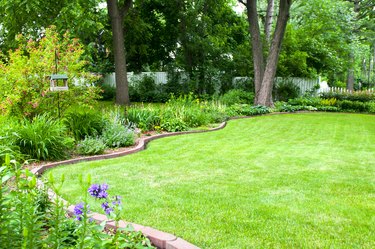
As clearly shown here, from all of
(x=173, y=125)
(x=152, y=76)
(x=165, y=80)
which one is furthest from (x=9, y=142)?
(x=165, y=80)

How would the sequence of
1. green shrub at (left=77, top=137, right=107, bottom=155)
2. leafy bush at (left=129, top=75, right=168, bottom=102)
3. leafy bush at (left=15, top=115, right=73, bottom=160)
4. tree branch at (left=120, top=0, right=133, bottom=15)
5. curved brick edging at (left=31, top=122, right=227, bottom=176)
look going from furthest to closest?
leafy bush at (left=129, top=75, right=168, bottom=102)
tree branch at (left=120, top=0, right=133, bottom=15)
green shrub at (left=77, top=137, right=107, bottom=155)
leafy bush at (left=15, top=115, right=73, bottom=160)
curved brick edging at (left=31, top=122, right=227, bottom=176)

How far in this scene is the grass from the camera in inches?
133

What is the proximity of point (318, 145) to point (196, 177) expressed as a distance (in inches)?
155

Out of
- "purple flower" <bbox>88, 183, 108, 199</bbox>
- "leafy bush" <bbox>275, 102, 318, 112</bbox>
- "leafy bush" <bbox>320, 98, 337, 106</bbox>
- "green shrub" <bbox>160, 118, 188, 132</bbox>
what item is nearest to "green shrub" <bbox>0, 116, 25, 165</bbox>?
"purple flower" <bbox>88, 183, 108, 199</bbox>

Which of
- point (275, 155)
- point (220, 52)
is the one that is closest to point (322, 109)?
point (220, 52)

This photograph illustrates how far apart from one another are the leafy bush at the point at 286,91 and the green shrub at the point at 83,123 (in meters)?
13.4

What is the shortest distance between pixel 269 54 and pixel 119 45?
20.7 ft

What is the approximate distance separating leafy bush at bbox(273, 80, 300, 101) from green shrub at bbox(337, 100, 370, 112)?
2369 millimetres

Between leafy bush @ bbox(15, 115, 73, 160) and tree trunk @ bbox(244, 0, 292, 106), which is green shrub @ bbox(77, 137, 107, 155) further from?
tree trunk @ bbox(244, 0, 292, 106)

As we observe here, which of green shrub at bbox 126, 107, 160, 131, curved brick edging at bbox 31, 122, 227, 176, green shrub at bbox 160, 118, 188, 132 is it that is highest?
green shrub at bbox 126, 107, 160, 131

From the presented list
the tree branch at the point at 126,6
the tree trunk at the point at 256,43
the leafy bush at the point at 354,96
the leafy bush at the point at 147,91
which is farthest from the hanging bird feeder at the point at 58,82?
the leafy bush at the point at 354,96

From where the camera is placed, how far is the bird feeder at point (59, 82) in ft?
23.2

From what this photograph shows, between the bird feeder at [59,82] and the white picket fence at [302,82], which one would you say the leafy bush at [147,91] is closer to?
the white picket fence at [302,82]

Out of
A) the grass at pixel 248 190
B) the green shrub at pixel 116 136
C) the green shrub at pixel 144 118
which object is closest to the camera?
the grass at pixel 248 190
